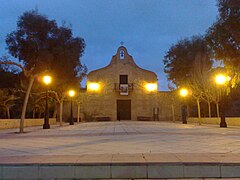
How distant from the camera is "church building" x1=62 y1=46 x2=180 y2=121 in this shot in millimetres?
42250

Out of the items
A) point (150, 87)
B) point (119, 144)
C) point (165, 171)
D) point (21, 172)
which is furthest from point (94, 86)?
point (165, 171)

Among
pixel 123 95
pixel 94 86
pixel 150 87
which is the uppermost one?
pixel 94 86

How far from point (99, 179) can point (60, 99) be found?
2240cm

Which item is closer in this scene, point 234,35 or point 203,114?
point 234,35

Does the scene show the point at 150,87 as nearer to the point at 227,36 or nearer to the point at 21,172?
the point at 227,36

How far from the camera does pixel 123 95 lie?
43.1 metres

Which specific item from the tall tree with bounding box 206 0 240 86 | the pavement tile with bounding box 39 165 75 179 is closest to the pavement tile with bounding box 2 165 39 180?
the pavement tile with bounding box 39 165 75 179

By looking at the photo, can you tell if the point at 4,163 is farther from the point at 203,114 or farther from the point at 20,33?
the point at 203,114

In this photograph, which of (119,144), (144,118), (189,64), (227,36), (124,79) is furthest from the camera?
(124,79)

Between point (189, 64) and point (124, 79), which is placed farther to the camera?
point (124, 79)

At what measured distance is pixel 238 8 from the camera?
13102 millimetres

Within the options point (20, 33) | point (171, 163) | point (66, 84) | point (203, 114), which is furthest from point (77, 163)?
→ point (203, 114)

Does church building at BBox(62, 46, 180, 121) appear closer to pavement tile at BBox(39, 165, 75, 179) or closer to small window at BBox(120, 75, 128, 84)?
small window at BBox(120, 75, 128, 84)

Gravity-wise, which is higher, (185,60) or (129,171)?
(185,60)
